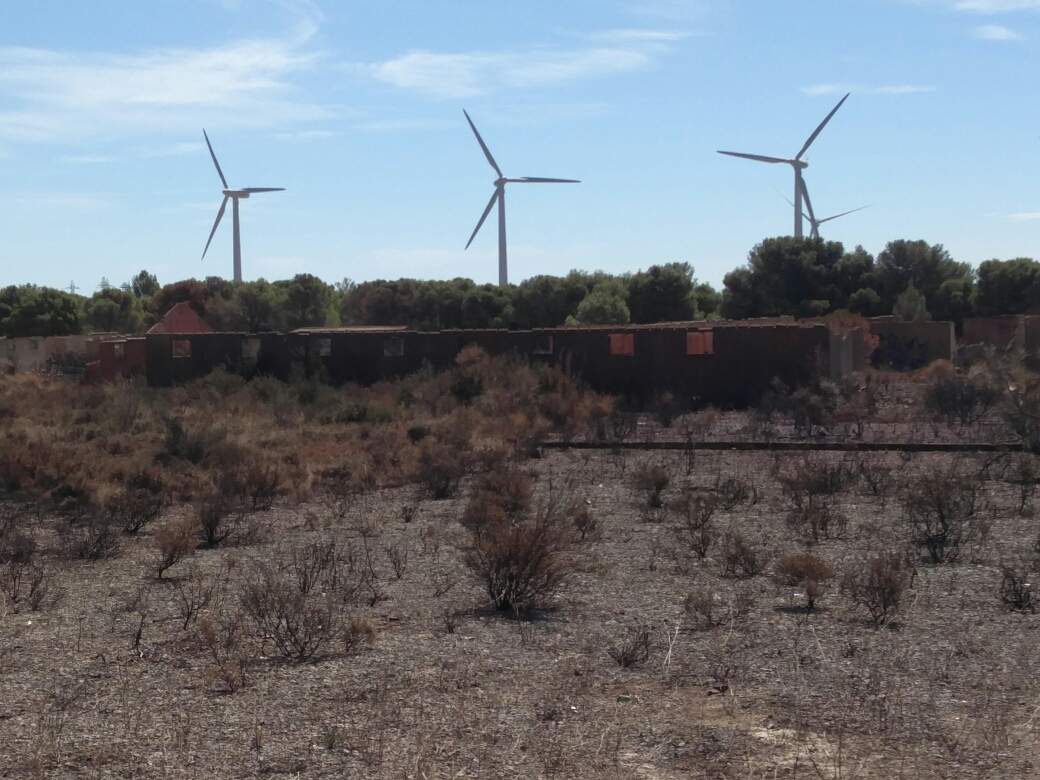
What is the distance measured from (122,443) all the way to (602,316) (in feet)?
169

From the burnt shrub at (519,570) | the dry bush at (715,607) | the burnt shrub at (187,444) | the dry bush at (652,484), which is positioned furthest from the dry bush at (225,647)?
the burnt shrub at (187,444)

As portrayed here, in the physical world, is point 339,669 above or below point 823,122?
below

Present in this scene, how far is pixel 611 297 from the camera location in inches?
3191

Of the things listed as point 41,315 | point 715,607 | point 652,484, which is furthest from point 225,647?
point 41,315

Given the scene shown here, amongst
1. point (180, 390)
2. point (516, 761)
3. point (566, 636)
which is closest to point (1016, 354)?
point (180, 390)

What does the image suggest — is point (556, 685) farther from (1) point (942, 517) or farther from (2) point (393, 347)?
(2) point (393, 347)

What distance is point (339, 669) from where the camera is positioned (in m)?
10.4

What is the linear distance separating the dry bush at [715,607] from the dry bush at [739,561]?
1.03 meters

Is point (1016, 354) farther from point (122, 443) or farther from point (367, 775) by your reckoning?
point (367, 775)

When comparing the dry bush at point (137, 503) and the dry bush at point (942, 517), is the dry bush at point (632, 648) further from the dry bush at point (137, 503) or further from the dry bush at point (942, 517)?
the dry bush at point (137, 503)

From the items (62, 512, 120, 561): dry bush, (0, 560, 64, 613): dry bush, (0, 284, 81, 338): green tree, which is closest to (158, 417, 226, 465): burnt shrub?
(62, 512, 120, 561): dry bush

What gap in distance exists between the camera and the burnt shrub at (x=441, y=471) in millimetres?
23000

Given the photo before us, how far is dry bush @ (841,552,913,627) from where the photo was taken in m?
12.0

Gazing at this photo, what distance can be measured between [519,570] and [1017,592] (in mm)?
4644
